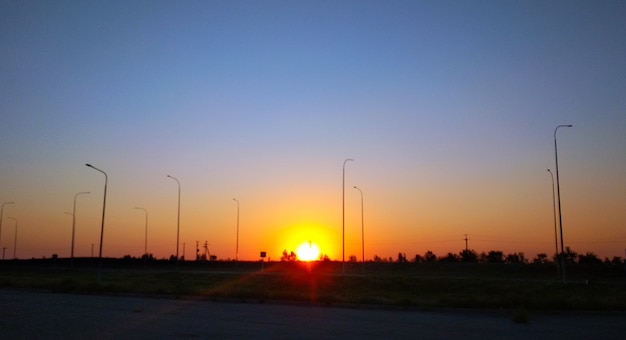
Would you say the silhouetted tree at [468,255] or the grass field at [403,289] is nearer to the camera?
the grass field at [403,289]

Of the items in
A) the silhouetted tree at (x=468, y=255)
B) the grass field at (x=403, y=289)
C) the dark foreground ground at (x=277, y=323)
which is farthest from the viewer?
the silhouetted tree at (x=468, y=255)

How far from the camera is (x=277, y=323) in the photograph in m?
19.1

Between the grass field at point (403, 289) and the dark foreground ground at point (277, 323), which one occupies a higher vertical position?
the grass field at point (403, 289)

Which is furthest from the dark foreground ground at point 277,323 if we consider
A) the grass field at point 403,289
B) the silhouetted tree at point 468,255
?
the silhouetted tree at point 468,255

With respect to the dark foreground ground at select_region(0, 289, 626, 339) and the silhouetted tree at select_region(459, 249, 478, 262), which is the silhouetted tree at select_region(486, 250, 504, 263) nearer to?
the silhouetted tree at select_region(459, 249, 478, 262)

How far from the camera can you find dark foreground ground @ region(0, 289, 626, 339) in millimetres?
16328

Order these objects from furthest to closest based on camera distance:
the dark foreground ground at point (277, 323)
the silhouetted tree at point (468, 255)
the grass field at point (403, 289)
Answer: the silhouetted tree at point (468, 255), the grass field at point (403, 289), the dark foreground ground at point (277, 323)

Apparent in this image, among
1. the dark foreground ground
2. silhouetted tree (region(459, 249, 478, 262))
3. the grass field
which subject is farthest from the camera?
silhouetted tree (region(459, 249, 478, 262))

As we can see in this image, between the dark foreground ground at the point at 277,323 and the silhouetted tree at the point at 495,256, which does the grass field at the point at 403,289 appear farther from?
the silhouetted tree at the point at 495,256

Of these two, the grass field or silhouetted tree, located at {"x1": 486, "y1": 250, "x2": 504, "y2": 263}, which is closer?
the grass field

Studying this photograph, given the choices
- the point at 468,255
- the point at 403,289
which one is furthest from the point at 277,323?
the point at 468,255

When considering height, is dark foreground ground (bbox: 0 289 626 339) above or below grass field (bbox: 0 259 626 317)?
below

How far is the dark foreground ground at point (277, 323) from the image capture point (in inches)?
643

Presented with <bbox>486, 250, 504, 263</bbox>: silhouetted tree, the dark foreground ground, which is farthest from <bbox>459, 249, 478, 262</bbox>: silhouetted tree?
the dark foreground ground
